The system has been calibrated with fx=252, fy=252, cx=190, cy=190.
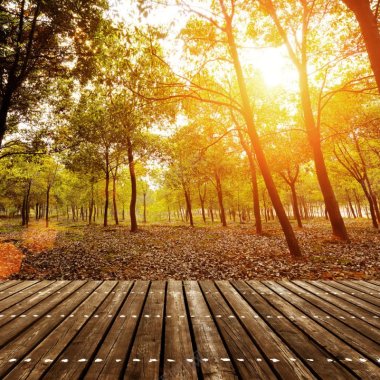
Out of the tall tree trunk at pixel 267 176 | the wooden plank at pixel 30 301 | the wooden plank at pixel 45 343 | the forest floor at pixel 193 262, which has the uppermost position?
the tall tree trunk at pixel 267 176

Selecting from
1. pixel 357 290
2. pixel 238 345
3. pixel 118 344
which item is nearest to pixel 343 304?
pixel 357 290

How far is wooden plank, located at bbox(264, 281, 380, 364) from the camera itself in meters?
3.50

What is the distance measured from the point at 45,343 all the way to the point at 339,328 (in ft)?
15.2

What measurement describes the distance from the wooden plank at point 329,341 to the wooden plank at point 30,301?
16.3 feet

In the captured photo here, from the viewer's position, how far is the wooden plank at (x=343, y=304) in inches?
180

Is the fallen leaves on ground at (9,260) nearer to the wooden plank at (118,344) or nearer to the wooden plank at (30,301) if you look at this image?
the wooden plank at (30,301)

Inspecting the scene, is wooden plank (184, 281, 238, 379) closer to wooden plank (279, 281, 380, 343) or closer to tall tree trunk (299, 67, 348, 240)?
wooden plank (279, 281, 380, 343)

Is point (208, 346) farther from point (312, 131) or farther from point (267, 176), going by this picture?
point (312, 131)

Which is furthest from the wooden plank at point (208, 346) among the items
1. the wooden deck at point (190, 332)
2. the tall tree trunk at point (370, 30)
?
the tall tree trunk at point (370, 30)

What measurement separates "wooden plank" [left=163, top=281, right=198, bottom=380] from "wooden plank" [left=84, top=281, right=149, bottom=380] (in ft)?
1.79

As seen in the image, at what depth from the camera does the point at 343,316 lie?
473cm

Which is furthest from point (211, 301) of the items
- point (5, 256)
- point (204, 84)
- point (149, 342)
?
point (5, 256)

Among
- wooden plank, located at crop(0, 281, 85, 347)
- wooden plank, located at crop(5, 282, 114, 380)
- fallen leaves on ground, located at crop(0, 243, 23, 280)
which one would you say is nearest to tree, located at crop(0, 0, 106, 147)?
fallen leaves on ground, located at crop(0, 243, 23, 280)

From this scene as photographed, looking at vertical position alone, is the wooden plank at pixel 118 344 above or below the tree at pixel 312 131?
below
